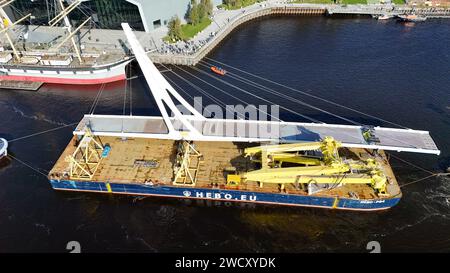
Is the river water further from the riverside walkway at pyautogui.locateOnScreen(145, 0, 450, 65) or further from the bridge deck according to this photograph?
the bridge deck

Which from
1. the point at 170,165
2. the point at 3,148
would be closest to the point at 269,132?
the point at 170,165

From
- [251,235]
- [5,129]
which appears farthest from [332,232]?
[5,129]

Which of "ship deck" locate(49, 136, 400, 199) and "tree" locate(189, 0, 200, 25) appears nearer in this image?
"ship deck" locate(49, 136, 400, 199)

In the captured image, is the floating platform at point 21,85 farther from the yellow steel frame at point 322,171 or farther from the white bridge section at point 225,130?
the yellow steel frame at point 322,171

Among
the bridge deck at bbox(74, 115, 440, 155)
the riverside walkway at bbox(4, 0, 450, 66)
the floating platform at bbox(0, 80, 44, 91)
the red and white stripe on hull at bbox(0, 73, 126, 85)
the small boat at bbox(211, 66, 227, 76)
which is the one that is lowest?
the bridge deck at bbox(74, 115, 440, 155)

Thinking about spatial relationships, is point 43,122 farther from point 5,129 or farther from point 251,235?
point 251,235

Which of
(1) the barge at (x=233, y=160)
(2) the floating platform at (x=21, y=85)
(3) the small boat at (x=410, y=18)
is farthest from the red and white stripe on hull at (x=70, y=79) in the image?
(3) the small boat at (x=410, y=18)

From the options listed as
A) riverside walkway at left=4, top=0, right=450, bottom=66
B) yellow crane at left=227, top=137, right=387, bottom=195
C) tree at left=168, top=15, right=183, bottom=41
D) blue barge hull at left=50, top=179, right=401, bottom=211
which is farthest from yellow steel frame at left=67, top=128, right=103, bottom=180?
tree at left=168, top=15, right=183, bottom=41
